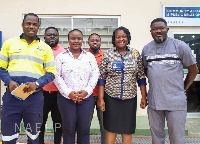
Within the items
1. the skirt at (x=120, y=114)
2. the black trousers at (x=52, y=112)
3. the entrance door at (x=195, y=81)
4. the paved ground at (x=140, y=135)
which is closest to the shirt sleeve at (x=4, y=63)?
the black trousers at (x=52, y=112)

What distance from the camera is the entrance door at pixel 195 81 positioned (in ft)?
18.4

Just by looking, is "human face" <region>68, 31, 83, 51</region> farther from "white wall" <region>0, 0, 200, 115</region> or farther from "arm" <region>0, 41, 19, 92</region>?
"white wall" <region>0, 0, 200, 115</region>

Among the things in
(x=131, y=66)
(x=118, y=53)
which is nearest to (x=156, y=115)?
(x=131, y=66)

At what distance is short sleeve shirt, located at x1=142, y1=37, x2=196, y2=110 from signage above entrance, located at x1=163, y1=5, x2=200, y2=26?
2789 mm

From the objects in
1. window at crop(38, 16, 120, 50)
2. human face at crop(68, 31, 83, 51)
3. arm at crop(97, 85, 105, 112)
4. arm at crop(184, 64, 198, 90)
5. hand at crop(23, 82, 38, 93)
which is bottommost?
arm at crop(97, 85, 105, 112)

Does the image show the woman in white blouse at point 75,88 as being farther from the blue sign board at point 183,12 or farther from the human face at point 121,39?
the blue sign board at point 183,12

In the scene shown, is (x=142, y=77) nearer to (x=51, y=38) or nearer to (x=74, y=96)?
(x=74, y=96)

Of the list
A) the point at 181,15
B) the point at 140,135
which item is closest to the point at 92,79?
the point at 140,135

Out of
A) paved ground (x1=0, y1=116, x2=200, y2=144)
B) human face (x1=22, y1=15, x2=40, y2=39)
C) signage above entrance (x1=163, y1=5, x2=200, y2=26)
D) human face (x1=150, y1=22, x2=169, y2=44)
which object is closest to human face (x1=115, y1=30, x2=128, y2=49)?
human face (x1=150, y1=22, x2=169, y2=44)

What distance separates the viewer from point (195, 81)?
5.70 metres

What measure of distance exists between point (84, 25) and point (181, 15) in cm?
238

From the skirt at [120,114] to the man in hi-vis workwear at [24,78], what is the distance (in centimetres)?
91

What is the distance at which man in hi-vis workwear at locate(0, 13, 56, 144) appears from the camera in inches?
104

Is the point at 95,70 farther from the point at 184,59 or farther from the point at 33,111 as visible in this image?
the point at 184,59
